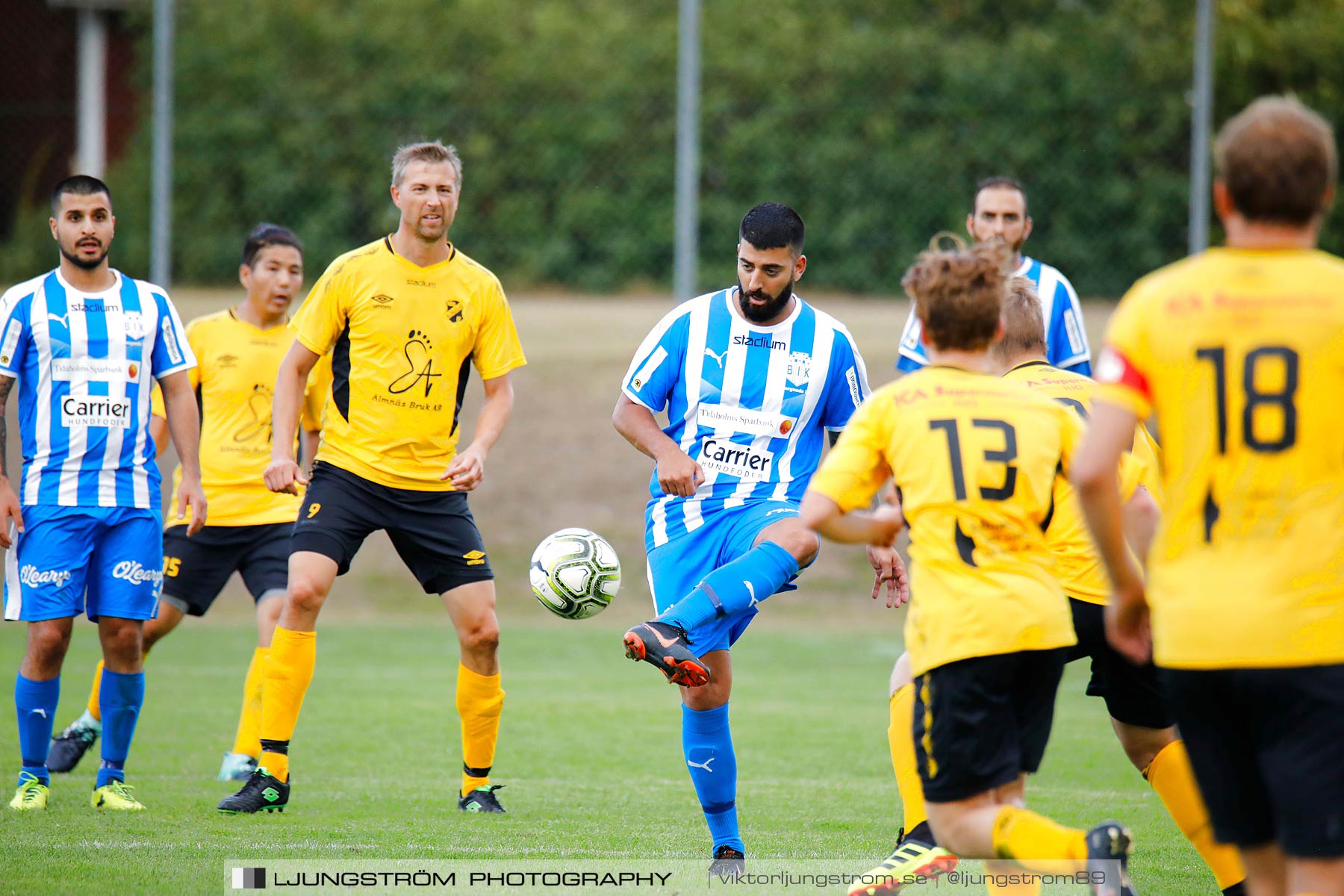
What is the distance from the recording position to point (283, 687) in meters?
5.64

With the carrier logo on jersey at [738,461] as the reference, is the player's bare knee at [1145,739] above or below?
below

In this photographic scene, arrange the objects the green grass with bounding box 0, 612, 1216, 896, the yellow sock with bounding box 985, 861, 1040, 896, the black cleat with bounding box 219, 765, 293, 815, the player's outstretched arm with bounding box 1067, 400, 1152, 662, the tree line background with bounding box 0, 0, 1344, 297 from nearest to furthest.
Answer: the player's outstretched arm with bounding box 1067, 400, 1152, 662
the yellow sock with bounding box 985, 861, 1040, 896
the green grass with bounding box 0, 612, 1216, 896
the black cleat with bounding box 219, 765, 293, 815
the tree line background with bounding box 0, 0, 1344, 297

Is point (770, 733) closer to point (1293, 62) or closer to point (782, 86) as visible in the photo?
point (782, 86)

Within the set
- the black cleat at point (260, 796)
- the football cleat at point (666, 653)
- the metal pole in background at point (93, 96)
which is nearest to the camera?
the football cleat at point (666, 653)

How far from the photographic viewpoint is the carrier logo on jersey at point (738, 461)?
5273mm

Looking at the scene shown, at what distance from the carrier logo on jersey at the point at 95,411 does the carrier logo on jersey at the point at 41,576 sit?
0.59 meters

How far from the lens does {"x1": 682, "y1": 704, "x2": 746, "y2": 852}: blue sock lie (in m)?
4.87

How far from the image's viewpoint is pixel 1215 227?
14.0 m

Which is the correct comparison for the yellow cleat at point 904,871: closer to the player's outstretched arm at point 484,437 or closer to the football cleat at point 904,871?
the football cleat at point 904,871

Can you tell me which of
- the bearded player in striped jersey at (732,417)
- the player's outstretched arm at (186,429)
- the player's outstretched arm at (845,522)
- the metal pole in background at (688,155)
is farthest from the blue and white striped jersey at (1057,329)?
the metal pole in background at (688,155)

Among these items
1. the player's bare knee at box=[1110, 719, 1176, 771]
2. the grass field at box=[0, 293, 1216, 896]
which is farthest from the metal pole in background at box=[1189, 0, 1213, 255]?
the player's bare knee at box=[1110, 719, 1176, 771]

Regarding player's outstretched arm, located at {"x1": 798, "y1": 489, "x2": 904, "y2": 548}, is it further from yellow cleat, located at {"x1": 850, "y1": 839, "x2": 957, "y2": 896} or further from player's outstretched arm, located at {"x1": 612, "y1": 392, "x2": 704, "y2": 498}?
player's outstretched arm, located at {"x1": 612, "y1": 392, "x2": 704, "y2": 498}

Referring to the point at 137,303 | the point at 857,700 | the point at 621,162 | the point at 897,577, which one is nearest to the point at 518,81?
the point at 621,162

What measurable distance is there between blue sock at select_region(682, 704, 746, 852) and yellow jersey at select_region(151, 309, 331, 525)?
327 centimetres
